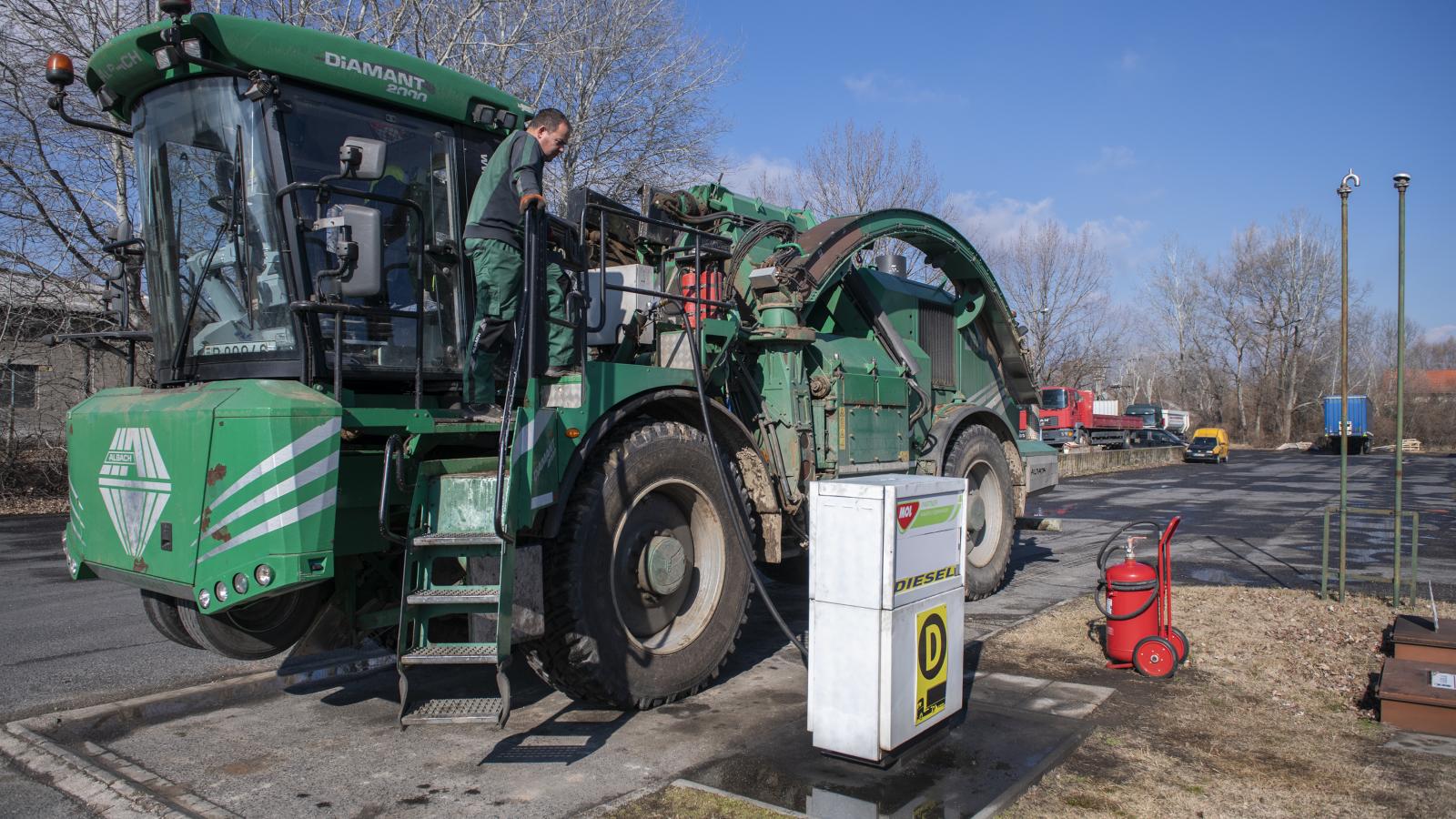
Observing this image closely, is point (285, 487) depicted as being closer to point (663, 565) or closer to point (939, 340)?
point (663, 565)

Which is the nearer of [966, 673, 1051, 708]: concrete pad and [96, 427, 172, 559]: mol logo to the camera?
[96, 427, 172, 559]: mol logo

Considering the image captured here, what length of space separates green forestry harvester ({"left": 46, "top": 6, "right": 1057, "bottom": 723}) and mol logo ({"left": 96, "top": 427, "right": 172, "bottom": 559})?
0.07 ft

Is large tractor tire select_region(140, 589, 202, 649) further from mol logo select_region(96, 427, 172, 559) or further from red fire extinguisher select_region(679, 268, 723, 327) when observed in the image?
red fire extinguisher select_region(679, 268, 723, 327)

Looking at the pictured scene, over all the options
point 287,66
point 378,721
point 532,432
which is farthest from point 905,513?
point 287,66

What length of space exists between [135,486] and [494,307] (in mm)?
Result: 1928

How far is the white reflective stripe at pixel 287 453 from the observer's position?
409 centimetres

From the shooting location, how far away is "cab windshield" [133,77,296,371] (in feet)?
15.0

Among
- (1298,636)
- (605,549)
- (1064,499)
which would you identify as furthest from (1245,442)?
(605,549)

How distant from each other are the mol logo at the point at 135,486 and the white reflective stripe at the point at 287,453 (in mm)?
453

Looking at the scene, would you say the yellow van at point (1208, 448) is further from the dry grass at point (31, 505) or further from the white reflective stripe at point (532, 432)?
the white reflective stripe at point (532, 432)

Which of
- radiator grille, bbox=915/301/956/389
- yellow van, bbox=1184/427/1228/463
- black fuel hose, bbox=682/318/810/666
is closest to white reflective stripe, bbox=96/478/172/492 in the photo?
black fuel hose, bbox=682/318/810/666

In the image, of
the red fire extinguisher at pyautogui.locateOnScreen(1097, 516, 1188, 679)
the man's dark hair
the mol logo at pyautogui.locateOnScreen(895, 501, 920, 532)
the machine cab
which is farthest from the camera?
the red fire extinguisher at pyautogui.locateOnScreen(1097, 516, 1188, 679)

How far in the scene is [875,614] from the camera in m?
4.36

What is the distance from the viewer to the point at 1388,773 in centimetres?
443
